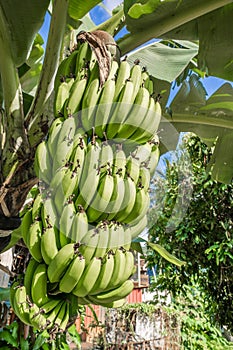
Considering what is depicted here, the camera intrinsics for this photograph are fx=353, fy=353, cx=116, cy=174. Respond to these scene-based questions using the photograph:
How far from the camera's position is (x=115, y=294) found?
1.67 feet

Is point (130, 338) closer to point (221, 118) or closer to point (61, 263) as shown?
point (221, 118)

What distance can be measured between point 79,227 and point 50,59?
16.1 inches

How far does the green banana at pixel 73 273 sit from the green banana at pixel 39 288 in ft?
0.09

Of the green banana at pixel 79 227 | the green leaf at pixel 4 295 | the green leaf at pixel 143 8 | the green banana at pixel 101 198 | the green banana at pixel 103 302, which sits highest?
the green leaf at pixel 143 8

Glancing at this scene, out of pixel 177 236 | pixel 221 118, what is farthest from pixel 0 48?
pixel 177 236

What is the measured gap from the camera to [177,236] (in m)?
2.46

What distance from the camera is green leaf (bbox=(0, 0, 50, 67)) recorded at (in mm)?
702

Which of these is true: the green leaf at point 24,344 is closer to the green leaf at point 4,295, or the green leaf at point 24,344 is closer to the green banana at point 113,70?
the green leaf at point 4,295

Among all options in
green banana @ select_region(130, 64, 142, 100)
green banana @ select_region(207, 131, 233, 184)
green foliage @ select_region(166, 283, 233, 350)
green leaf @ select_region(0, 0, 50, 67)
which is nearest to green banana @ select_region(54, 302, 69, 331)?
green banana @ select_region(130, 64, 142, 100)

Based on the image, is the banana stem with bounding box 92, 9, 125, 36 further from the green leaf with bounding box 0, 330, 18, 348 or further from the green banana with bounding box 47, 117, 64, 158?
the green leaf with bounding box 0, 330, 18, 348

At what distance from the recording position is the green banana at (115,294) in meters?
0.50

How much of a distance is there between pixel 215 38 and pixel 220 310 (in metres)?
1.98

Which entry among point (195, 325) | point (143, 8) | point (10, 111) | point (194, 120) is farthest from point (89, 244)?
point (195, 325)

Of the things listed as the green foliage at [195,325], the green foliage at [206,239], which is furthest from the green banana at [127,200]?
the green foliage at [195,325]
